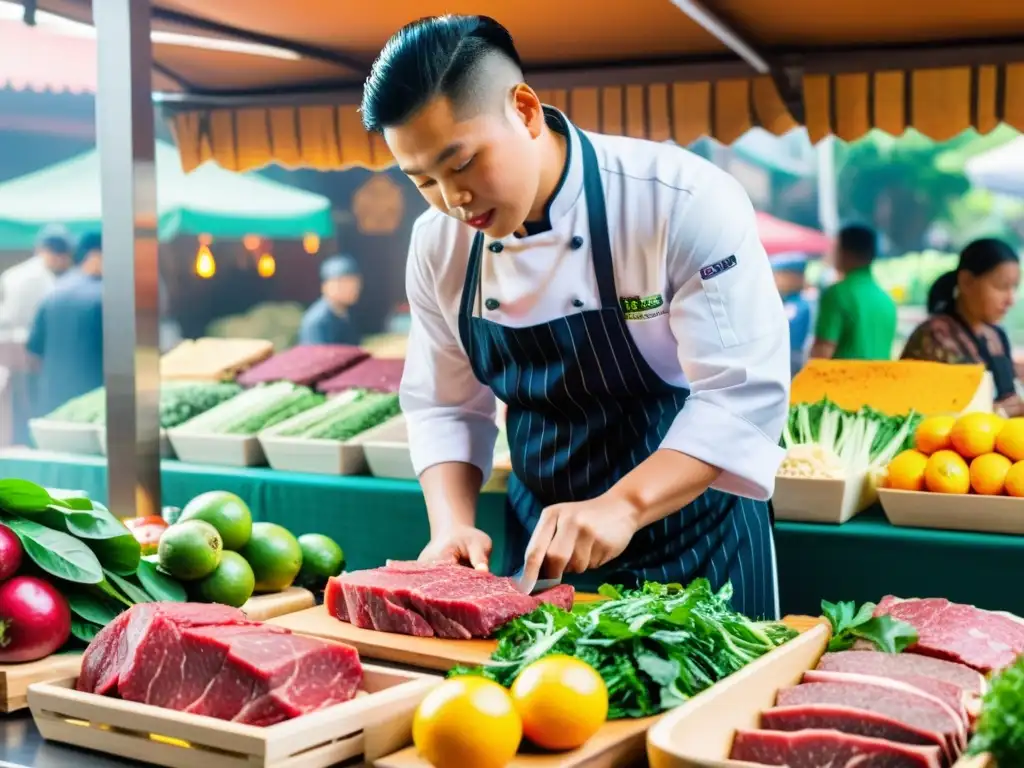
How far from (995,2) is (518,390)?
2770mm

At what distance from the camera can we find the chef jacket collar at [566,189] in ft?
7.96

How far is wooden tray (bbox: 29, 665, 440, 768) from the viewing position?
4.95 feet

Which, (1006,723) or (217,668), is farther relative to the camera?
(217,668)

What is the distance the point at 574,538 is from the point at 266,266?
19.2 ft

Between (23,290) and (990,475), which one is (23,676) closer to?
(990,475)

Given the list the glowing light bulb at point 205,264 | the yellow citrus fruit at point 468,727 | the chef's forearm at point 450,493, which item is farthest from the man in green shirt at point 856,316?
the yellow citrus fruit at point 468,727

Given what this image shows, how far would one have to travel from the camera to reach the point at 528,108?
220 cm

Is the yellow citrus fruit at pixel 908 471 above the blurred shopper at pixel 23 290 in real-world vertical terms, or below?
below

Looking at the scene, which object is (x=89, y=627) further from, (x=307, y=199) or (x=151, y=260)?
(x=307, y=199)

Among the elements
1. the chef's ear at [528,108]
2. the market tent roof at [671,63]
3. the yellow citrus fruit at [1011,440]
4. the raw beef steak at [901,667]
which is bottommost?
the raw beef steak at [901,667]

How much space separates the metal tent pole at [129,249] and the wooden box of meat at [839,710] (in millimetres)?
1759

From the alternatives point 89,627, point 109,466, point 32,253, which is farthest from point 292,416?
point 32,253

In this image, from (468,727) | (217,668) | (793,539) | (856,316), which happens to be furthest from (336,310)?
(468,727)

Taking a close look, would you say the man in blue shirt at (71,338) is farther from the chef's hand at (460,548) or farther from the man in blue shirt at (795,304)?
the chef's hand at (460,548)
